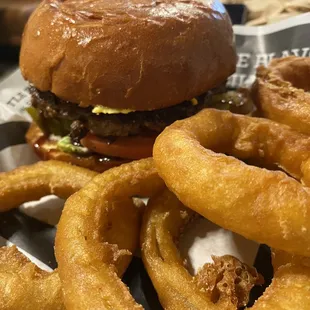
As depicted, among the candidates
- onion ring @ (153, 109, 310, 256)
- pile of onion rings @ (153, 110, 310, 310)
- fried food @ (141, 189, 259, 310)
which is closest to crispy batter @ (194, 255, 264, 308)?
fried food @ (141, 189, 259, 310)

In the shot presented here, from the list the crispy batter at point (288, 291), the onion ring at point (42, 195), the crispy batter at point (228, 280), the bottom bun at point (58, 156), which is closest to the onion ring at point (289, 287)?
the crispy batter at point (288, 291)

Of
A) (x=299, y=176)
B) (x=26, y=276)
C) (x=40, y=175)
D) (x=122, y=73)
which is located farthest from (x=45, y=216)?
(x=299, y=176)

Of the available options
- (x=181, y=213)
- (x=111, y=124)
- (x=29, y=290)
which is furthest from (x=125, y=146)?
(x=29, y=290)

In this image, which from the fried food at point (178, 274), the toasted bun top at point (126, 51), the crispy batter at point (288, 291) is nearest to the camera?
the crispy batter at point (288, 291)

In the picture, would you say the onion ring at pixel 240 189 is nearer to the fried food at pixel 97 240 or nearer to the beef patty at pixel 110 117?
the fried food at pixel 97 240

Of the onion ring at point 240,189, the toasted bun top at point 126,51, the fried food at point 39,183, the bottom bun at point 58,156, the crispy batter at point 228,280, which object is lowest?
the crispy batter at point 228,280

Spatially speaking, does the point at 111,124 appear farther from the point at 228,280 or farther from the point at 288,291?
the point at 288,291
